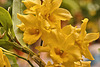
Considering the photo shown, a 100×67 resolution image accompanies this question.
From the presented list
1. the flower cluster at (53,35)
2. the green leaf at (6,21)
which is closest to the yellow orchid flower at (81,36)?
the flower cluster at (53,35)

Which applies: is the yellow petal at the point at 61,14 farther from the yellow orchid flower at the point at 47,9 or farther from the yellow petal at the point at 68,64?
the yellow petal at the point at 68,64

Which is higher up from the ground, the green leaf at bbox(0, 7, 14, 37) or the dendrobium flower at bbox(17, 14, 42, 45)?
the green leaf at bbox(0, 7, 14, 37)

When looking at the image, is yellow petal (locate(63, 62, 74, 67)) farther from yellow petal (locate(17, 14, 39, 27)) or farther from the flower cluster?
yellow petal (locate(17, 14, 39, 27))

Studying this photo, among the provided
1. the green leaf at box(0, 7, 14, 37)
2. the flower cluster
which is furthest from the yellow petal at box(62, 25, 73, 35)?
the green leaf at box(0, 7, 14, 37)

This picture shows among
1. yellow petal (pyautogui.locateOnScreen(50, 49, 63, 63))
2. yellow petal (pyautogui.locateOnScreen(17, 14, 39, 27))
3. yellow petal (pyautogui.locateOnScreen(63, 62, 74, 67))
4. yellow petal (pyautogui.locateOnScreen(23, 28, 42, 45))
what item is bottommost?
yellow petal (pyautogui.locateOnScreen(63, 62, 74, 67))

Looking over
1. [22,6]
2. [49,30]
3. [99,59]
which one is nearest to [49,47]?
[49,30]

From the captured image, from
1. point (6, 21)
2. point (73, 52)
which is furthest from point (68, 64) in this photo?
point (6, 21)

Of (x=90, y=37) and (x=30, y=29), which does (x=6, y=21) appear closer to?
(x=30, y=29)
